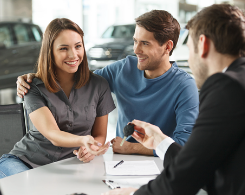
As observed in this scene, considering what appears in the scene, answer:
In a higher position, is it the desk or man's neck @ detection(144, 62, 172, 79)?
man's neck @ detection(144, 62, 172, 79)

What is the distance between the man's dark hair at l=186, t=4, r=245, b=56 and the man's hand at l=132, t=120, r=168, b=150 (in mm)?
487

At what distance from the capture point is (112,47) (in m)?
7.13

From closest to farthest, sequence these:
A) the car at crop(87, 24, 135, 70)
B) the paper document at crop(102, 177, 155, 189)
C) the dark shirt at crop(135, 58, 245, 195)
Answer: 1. the dark shirt at crop(135, 58, 245, 195)
2. the paper document at crop(102, 177, 155, 189)
3. the car at crop(87, 24, 135, 70)

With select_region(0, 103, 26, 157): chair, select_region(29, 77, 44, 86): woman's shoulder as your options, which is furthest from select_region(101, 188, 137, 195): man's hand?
select_region(0, 103, 26, 157): chair

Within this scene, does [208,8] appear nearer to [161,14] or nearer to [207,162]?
[207,162]

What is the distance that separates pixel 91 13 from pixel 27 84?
9933 millimetres

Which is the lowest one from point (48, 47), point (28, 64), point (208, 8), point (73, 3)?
point (28, 64)

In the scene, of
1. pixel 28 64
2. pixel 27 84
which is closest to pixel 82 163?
pixel 27 84

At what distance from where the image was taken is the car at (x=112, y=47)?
23.1 feet

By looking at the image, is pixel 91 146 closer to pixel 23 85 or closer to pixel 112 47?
pixel 23 85

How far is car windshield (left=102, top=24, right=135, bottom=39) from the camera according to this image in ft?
24.4

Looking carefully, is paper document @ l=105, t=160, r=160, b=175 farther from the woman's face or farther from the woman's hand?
the woman's face

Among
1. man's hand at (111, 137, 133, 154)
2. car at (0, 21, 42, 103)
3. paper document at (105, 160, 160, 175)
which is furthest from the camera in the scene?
car at (0, 21, 42, 103)

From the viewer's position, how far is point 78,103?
1.74 meters
